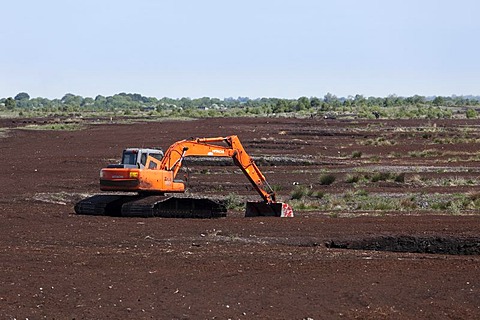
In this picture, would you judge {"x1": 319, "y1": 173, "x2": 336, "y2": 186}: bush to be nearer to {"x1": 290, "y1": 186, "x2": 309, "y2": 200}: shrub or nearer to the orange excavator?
{"x1": 290, "y1": 186, "x2": 309, "y2": 200}: shrub

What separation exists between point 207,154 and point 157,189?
2.18 m

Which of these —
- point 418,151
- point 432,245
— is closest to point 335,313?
point 432,245

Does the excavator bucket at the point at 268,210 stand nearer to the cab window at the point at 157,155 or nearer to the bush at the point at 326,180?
the cab window at the point at 157,155

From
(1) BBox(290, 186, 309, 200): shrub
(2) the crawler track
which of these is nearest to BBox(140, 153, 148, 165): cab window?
(2) the crawler track

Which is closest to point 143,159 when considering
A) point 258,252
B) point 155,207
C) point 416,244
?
point 155,207

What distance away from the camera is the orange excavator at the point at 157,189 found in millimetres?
27203

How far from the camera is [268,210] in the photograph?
29.2 metres

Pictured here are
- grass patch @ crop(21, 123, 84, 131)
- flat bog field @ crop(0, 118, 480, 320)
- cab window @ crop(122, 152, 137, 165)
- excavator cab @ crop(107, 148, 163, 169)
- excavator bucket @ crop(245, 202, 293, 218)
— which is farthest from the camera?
grass patch @ crop(21, 123, 84, 131)

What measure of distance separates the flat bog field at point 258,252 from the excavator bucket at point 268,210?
0.53 m

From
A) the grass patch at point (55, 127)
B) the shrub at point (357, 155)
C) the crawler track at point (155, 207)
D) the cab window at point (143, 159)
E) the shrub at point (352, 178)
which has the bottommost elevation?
the grass patch at point (55, 127)

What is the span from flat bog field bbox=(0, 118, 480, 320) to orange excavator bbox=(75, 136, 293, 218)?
0.62 meters

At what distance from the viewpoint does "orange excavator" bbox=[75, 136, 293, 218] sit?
89.2 ft

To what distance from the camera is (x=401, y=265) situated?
19.2 meters

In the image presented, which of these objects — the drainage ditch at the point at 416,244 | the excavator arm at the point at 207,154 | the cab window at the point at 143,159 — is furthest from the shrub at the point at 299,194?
the drainage ditch at the point at 416,244
